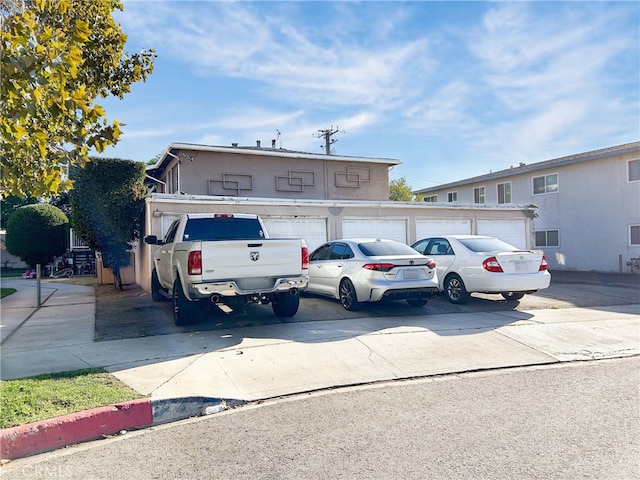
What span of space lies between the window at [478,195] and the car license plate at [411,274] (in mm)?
21322

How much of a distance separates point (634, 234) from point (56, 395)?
23318 millimetres

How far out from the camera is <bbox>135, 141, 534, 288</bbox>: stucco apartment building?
542 inches

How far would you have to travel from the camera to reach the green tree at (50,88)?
4.18m

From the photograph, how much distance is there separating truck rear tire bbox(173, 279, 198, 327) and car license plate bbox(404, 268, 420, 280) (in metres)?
3.99

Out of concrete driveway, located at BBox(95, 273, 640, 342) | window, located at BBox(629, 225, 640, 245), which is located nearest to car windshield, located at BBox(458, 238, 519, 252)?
concrete driveway, located at BBox(95, 273, 640, 342)

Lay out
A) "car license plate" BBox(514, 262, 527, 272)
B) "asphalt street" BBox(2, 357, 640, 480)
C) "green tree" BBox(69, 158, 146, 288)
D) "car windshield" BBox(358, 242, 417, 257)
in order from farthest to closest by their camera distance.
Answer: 1. "green tree" BBox(69, 158, 146, 288)
2. "car license plate" BBox(514, 262, 527, 272)
3. "car windshield" BBox(358, 242, 417, 257)
4. "asphalt street" BBox(2, 357, 640, 480)

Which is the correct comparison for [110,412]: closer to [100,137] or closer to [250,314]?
[100,137]

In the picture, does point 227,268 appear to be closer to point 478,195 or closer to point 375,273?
point 375,273

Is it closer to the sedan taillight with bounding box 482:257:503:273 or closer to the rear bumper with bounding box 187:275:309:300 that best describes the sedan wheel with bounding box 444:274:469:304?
the sedan taillight with bounding box 482:257:503:273

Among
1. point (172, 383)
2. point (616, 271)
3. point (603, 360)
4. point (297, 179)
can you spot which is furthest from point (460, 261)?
point (616, 271)

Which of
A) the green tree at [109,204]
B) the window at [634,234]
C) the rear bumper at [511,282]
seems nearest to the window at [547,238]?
the window at [634,234]

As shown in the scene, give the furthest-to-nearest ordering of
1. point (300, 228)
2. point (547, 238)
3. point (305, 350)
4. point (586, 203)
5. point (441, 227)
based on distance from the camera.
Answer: point (547, 238) → point (586, 203) → point (441, 227) → point (300, 228) → point (305, 350)

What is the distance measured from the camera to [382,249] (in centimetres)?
1005

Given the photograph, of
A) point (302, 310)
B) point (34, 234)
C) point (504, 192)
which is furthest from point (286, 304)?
point (504, 192)
